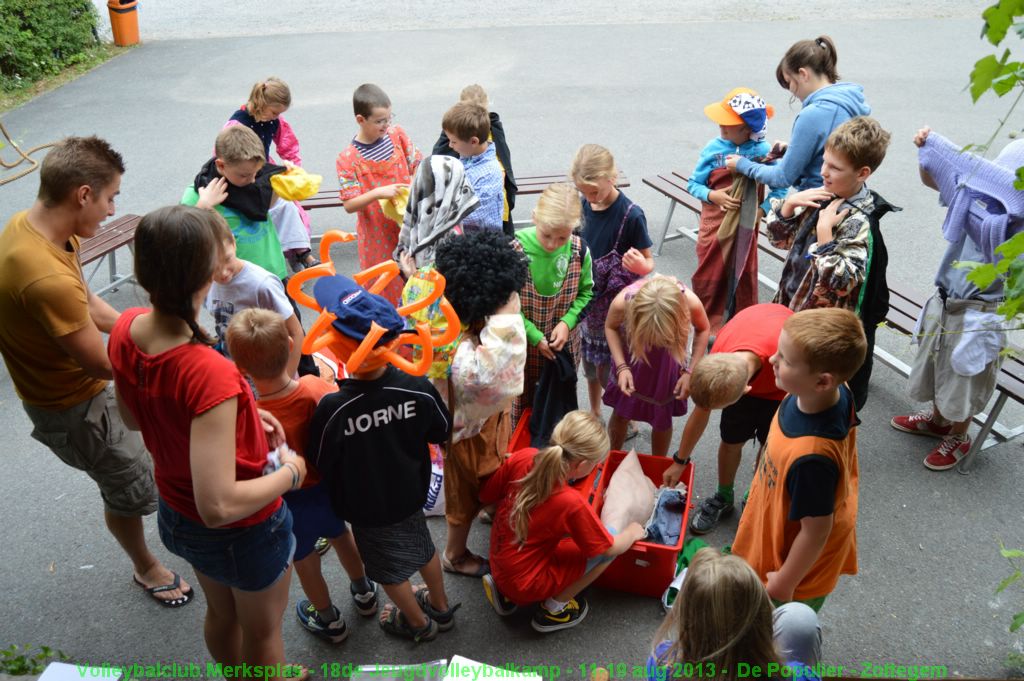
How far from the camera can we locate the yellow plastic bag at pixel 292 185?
4199 mm

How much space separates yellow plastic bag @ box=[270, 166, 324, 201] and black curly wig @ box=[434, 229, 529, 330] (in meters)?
1.45

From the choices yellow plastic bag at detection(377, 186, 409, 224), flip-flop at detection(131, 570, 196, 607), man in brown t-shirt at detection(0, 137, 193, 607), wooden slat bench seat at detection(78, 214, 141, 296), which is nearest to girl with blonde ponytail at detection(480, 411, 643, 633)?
flip-flop at detection(131, 570, 196, 607)

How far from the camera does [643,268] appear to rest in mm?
3785

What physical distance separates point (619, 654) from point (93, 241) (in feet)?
15.7

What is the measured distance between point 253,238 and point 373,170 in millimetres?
956

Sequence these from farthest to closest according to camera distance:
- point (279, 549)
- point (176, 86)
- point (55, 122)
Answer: point (176, 86)
point (55, 122)
point (279, 549)

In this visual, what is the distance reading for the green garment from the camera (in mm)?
4051

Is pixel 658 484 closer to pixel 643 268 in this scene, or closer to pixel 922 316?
pixel 643 268

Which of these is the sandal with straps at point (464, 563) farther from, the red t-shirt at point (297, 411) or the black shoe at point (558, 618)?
the red t-shirt at point (297, 411)

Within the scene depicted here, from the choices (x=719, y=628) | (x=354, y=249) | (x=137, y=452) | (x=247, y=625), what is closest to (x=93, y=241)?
(x=354, y=249)

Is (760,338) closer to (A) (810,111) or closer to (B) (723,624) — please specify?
(B) (723,624)

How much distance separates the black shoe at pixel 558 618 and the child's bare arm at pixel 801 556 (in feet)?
2.92

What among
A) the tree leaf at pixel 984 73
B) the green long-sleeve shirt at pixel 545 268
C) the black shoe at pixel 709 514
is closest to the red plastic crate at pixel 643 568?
the black shoe at pixel 709 514

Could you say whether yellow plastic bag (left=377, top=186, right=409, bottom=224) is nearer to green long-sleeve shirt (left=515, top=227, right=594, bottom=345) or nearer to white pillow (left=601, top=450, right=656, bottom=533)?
green long-sleeve shirt (left=515, top=227, right=594, bottom=345)
